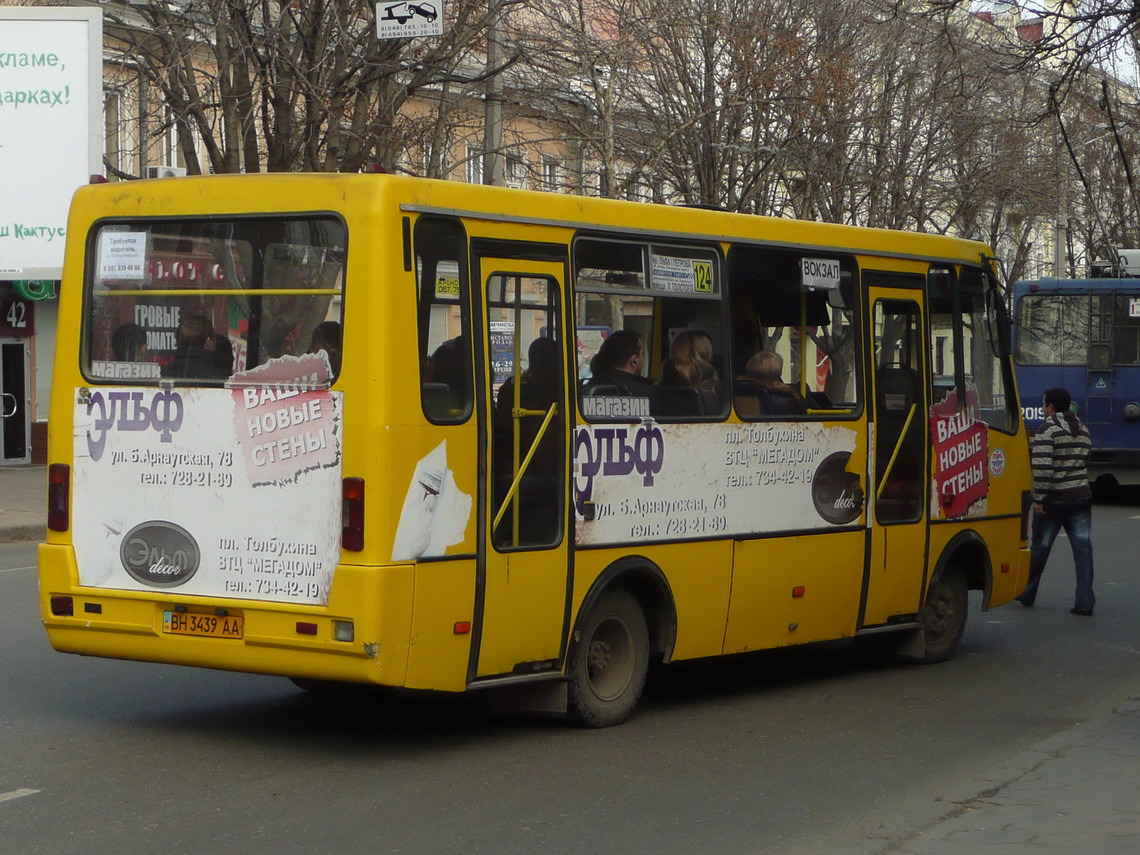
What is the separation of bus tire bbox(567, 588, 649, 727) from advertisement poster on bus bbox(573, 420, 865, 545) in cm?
35

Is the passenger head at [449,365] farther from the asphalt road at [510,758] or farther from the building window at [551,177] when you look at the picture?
the building window at [551,177]

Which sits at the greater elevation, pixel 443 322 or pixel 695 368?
pixel 443 322

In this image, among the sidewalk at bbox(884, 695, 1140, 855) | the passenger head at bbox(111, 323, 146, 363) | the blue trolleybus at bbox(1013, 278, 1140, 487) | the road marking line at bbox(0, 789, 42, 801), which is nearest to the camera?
the sidewalk at bbox(884, 695, 1140, 855)

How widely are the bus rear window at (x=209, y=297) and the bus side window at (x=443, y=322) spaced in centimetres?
36

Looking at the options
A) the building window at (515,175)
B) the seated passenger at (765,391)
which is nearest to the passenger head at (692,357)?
the seated passenger at (765,391)

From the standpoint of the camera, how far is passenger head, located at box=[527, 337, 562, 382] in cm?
804

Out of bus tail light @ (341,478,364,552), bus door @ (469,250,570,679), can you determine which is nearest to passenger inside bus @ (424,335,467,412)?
bus door @ (469,250,570,679)

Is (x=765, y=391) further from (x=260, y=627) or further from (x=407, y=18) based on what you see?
(x=407, y=18)

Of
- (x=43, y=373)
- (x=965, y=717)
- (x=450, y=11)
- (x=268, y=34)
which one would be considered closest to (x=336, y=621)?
(x=965, y=717)

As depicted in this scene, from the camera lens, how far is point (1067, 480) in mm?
13742

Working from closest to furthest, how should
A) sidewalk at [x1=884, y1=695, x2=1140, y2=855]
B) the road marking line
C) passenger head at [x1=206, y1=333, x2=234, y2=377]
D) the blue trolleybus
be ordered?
sidewalk at [x1=884, y1=695, x2=1140, y2=855] < the road marking line < passenger head at [x1=206, y1=333, x2=234, y2=377] < the blue trolleybus

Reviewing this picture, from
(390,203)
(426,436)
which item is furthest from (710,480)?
(390,203)

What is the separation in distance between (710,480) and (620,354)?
0.93 metres

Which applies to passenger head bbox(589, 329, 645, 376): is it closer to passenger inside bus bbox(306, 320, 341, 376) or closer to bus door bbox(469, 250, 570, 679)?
bus door bbox(469, 250, 570, 679)
